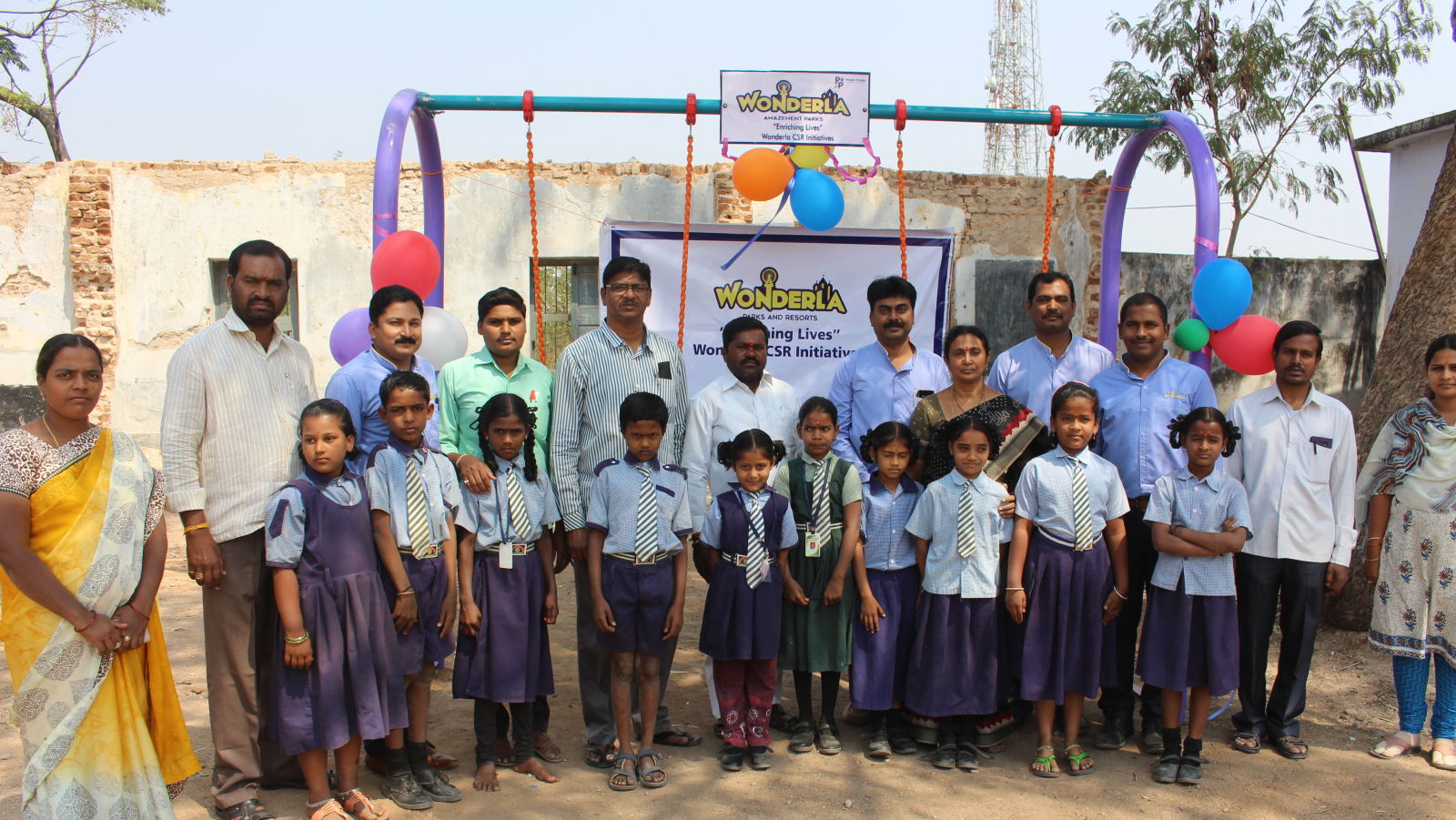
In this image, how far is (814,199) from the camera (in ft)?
16.6

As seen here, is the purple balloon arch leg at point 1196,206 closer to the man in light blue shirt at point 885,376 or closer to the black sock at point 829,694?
the man in light blue shirt at point 885,376

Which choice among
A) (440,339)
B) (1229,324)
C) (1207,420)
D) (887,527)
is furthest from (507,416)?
(1229,324)

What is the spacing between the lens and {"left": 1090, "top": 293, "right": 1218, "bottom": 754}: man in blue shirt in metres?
3.82

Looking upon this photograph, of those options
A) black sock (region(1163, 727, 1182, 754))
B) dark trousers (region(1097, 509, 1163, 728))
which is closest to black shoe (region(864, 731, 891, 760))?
dark trousers (region(1097, 509, 1163, 728))

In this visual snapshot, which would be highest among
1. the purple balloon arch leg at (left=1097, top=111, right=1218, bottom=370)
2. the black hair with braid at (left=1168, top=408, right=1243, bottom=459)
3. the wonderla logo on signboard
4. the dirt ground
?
the wonderla logo on signboard

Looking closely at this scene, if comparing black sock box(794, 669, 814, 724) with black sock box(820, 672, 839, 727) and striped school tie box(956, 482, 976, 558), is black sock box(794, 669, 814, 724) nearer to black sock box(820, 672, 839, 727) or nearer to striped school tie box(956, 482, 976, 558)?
black sock box(820, 672, 839, 727)

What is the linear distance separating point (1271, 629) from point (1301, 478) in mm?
595

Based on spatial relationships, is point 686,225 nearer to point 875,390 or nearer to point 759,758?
point 875,390

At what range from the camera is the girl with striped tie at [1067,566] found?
3586 mm

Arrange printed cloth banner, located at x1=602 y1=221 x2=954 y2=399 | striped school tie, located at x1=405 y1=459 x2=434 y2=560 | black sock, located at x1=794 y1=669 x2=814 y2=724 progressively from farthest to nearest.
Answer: printed cloth banner, located at x1=602 y1=221 x2=954 y2=399
black sock, located at x1=794 y1=669 x2=814 y2=724
striped school tie, located at x1=405 y1=459 x2=434 y2=560

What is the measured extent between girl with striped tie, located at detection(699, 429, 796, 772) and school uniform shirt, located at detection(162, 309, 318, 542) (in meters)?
1.46

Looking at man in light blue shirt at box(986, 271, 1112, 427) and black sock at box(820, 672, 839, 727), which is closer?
black sock at box(820, 672, 839, 727)

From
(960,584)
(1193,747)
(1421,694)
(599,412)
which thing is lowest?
(1193,747)

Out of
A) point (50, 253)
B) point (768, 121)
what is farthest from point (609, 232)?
point (50, 253)
